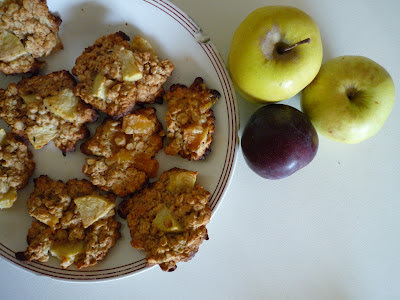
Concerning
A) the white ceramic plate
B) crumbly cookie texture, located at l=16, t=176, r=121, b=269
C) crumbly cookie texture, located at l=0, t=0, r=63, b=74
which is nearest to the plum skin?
the white ceramic plate

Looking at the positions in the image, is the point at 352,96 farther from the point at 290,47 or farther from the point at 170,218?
the point at 170,218

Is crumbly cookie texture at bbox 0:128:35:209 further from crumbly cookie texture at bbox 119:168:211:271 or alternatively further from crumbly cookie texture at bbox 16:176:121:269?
crumbly cookie texture at bbox 119:168:211:271

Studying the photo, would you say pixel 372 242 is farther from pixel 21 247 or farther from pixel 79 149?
pixel 21 247

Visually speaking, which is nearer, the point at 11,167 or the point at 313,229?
the point at 11,167

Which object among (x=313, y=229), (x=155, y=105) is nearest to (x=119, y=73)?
(x=155, y=105)

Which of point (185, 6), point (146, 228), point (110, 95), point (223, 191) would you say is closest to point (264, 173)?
point (223, 191)
